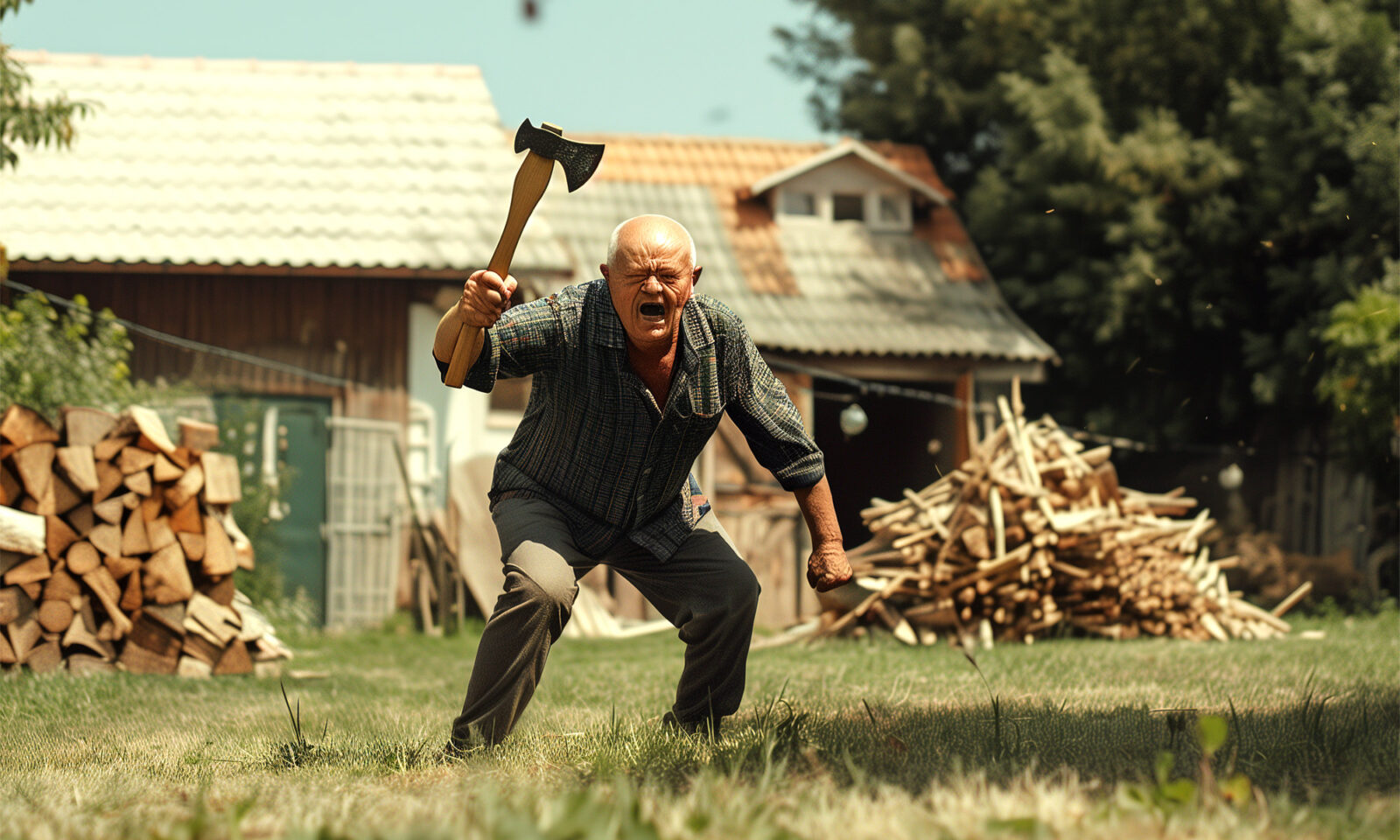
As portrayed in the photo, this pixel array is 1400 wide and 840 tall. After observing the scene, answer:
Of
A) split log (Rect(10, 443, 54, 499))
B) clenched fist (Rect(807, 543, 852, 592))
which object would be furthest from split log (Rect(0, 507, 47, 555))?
clenched fist (Rect(807, 543, 852, 592))

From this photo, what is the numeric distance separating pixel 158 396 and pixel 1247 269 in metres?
11.0

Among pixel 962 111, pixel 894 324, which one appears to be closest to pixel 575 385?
pixel 894 324

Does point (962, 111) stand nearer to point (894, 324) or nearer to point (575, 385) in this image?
point (894, 324)

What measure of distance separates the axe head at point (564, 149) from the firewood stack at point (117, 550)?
13.4ft

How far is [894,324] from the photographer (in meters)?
13.3

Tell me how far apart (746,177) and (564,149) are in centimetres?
1180

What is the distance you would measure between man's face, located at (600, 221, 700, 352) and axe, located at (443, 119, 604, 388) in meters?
0.26

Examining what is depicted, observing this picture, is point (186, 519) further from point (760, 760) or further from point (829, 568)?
point (760, 760)

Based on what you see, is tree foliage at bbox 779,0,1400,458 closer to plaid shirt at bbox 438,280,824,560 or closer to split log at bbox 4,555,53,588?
plaid shirt at bbox 438,280,824,560

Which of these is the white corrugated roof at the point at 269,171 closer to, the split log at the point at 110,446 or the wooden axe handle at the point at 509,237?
the split log at the point at 110,446

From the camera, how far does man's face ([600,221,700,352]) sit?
3.60 meters

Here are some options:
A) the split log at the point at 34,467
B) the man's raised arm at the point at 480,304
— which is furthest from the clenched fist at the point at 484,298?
the split log at the point at 34,467

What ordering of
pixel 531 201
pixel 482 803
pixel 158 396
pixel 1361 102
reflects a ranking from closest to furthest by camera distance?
pixel 482 803 → pixel 531 201 → pixel 158 396 → pixel 1361 102

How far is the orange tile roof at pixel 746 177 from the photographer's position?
14.1 m
